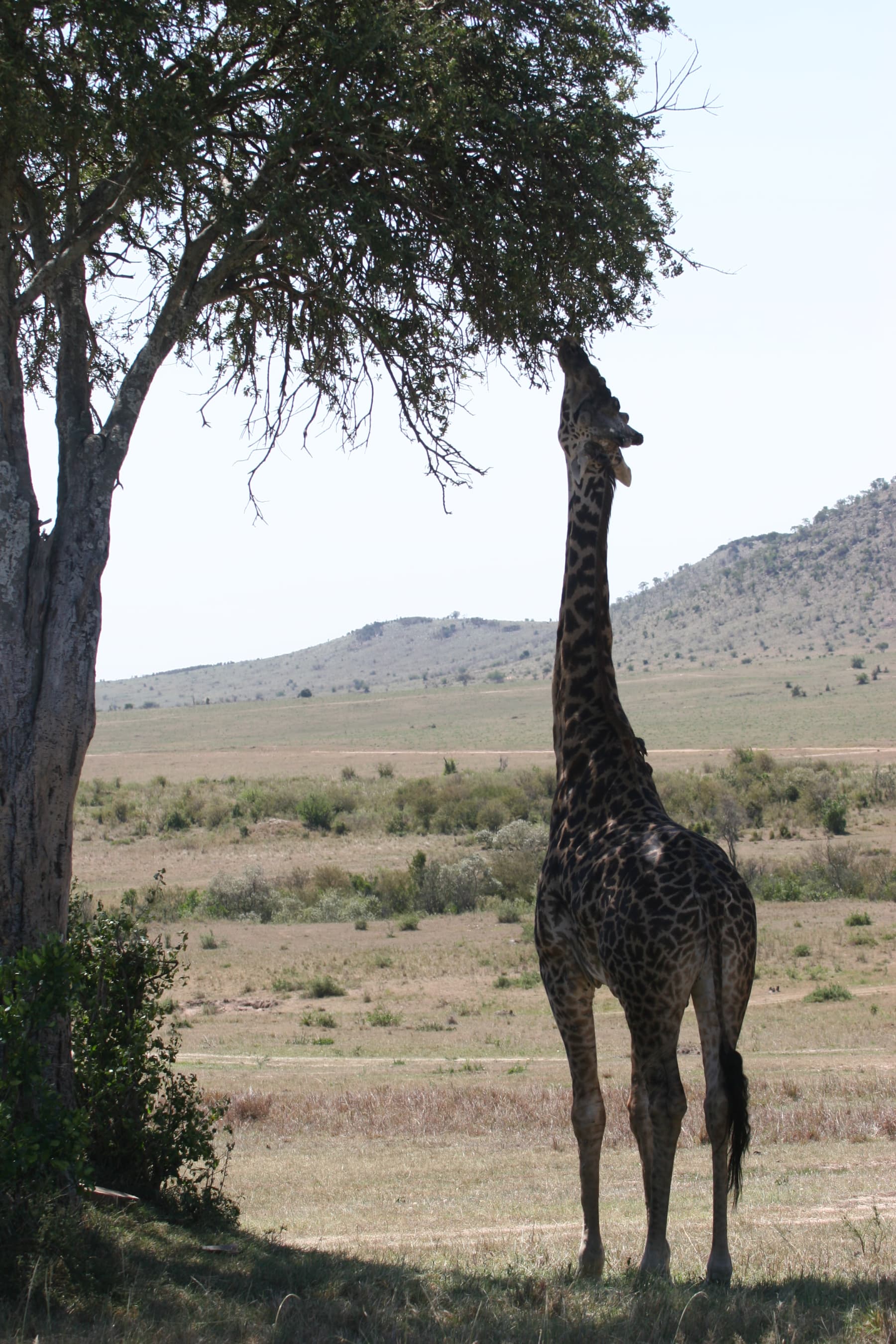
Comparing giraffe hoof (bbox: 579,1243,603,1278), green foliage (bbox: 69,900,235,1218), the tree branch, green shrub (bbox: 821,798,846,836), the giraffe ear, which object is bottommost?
green shrub (bbox: 821,798,846,836)

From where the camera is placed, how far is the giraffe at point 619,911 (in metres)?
5.82

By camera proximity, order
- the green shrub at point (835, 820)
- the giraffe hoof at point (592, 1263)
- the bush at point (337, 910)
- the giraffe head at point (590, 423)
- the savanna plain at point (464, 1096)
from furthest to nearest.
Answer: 1. the green shrub at point (835, 820)
2. the bush at point (337, 910)
3. the giraffe head at point (590, 423)
4. the giraffe hoof at point (592, 1263)
5. the savanna plain at point (464, 1096)

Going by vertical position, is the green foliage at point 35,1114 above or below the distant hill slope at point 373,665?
below

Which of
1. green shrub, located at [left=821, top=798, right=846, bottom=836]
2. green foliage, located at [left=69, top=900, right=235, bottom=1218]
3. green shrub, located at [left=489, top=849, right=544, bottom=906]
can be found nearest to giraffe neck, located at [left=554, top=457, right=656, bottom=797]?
→ green foliage, located at [left=69, top=900, right=235, bottom=1218]

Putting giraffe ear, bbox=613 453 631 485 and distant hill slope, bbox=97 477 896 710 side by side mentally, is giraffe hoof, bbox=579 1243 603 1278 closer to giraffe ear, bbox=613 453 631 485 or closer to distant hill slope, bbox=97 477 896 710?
giraffe ear, bbox=613 453 631 485

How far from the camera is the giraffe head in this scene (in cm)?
767

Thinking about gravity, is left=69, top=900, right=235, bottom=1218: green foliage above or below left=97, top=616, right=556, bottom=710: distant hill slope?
below

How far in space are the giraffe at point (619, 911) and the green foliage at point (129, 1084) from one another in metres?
2.50

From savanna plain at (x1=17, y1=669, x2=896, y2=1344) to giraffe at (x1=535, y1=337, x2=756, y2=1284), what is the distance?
65cm

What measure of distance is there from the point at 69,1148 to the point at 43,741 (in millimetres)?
2096

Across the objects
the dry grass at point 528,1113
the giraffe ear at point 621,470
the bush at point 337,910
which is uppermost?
the giraffe ear at point 621,470

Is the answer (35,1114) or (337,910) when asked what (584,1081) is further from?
(337,910)

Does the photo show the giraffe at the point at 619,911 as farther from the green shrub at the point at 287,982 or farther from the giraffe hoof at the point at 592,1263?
the green shrub at the point at 287,982

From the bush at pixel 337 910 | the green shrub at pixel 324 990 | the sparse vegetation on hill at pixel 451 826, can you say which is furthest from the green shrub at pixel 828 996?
the bush at pixel 337 910
